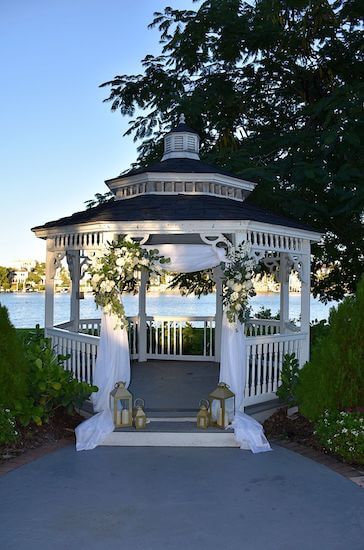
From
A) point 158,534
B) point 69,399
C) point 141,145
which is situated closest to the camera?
point 158,534

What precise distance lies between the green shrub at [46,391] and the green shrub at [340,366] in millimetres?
3028

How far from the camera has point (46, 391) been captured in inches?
281

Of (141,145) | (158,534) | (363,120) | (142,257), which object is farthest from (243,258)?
(141,145)

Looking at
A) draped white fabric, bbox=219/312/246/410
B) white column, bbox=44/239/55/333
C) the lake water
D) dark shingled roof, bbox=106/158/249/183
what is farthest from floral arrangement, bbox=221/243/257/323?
A: the lake water

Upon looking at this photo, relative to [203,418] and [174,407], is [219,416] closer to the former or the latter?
[203,418]

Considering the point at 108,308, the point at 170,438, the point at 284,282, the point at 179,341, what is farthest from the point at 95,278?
the point at 179,341

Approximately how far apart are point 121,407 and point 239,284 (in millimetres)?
2413

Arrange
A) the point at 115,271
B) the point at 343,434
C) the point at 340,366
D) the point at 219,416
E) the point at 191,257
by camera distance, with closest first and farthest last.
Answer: the point at 343,434 → the point at 340,366 → the point at 219,416 → the point at 115,271 → the point at 191,257

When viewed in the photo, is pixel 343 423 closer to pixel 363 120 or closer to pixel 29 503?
pixel 29 503

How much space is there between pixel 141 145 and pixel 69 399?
11.0 metres

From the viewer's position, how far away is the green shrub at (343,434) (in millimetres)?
5984

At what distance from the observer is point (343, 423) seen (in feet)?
Result: 20.5

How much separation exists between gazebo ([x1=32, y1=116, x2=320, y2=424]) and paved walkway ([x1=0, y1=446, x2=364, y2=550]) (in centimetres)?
217

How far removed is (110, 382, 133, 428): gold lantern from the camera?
7141 mm
